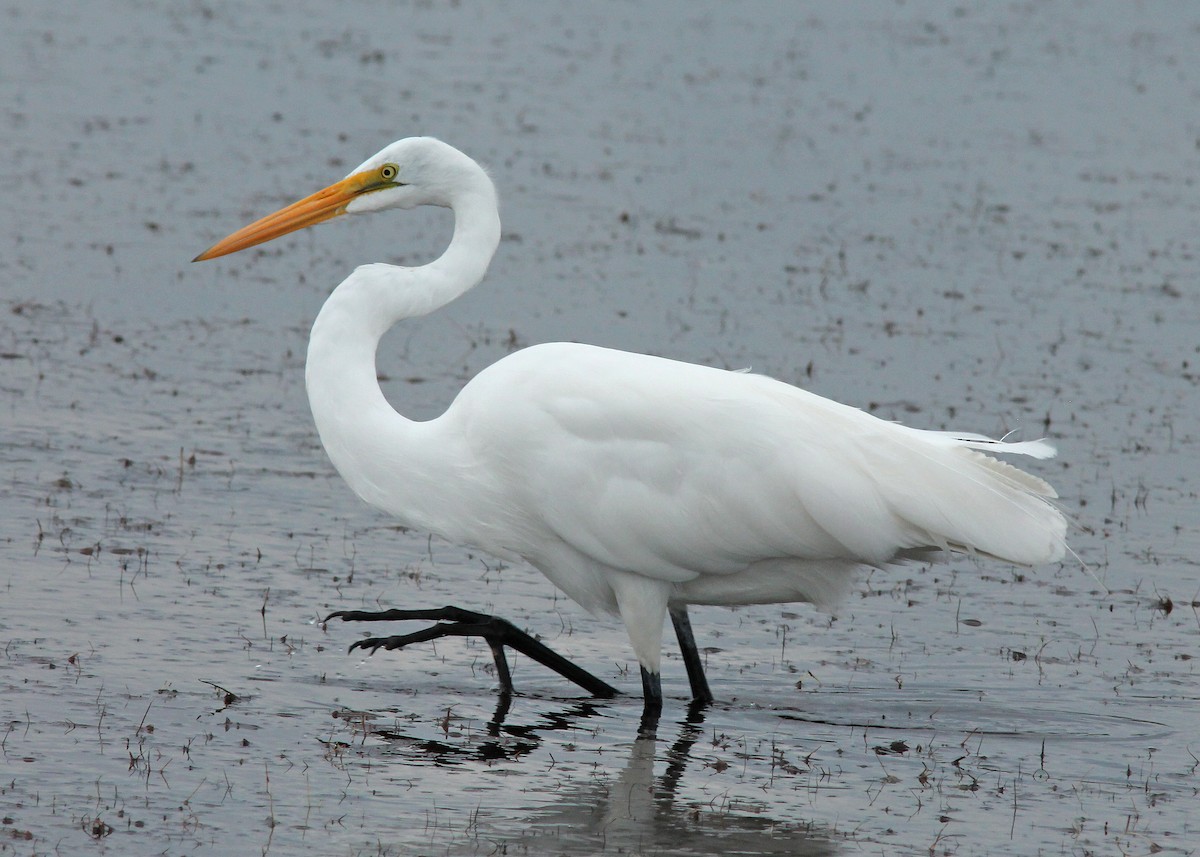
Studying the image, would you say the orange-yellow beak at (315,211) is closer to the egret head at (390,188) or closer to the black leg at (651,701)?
the egret head at (390,188)

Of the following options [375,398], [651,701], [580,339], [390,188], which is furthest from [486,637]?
[580,339]

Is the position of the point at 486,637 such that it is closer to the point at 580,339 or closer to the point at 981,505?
the point at 981,505

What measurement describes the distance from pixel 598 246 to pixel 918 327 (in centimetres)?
326

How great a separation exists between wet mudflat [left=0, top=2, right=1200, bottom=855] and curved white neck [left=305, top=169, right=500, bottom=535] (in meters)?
0.92

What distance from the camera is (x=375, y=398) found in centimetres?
703

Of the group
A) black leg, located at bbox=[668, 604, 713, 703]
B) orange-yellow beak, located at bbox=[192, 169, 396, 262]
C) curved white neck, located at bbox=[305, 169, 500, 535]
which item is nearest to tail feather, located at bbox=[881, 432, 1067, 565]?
black leg, located at bbox=[668, 604, 713, 703]

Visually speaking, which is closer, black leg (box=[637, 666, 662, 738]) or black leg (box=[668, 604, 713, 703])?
black leg (box=[637, 666, 662, 738])

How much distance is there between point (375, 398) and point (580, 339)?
20.9ft

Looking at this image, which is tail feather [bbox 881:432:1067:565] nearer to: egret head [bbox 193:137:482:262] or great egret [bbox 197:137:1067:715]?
great egret [bbox 197:137:1067:715]

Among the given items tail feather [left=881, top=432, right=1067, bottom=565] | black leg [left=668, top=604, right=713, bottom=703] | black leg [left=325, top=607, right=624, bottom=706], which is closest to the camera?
tail feather [left=881, top=432, right=1067, bottom=565]

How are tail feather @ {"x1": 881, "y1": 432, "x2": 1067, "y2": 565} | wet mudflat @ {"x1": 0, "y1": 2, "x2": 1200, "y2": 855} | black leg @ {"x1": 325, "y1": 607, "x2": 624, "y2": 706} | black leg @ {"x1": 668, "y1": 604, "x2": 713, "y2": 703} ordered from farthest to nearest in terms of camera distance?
black leg @ {"x1": 668, "y1": 604, "x2": 713, "y2": 703} → black leg @ {"x1": 325, "y1": 607, "x2": 624, "y2": 706} → tail feather @ {"x1": 881, "y1": 432, "x2": 1067, "y2": 565} → wet mudflat @ {"x1": 0, "y1": 2, "x2": 1200, "y2": 855}

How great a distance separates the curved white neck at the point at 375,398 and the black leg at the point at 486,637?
16.8 inches

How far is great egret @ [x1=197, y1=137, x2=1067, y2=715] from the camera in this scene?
6.92m

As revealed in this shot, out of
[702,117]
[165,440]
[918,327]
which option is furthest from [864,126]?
[165,440]
